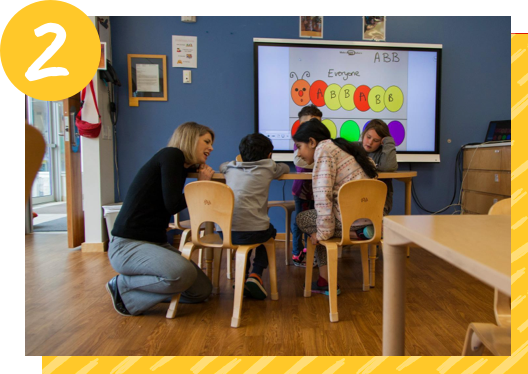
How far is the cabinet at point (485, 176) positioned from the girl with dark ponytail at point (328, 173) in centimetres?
177

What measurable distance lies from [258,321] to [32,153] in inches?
51.0

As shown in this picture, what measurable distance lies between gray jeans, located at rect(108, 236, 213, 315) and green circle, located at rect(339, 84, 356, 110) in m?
2.39

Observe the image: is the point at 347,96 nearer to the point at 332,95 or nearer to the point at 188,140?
the point at 332,95

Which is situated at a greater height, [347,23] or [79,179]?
[347,23]

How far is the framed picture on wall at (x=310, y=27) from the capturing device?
3400mm

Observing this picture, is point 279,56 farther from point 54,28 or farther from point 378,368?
point 378,368

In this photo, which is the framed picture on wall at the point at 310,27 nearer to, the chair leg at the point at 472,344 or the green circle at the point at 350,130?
the green circle at the point at 350,130

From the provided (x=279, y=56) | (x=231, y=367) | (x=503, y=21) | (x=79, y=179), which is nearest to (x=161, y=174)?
(x=231, y=367)

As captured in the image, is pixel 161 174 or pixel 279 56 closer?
pixel 161 174

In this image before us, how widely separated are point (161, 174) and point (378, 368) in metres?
1.27

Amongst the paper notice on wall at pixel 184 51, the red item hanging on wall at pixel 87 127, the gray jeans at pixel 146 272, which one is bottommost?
the gray jeans at pixel 146 272

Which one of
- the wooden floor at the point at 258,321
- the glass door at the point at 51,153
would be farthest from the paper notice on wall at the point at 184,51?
the glass door at the point at 51,153

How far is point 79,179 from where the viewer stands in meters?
3.10

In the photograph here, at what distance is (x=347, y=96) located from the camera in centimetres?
345
